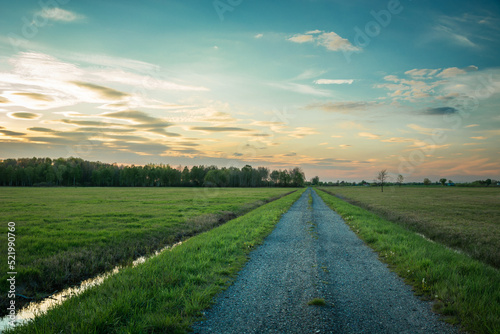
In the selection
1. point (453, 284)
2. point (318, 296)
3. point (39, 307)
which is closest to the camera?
point (318, 296)

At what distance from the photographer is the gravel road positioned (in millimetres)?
5387

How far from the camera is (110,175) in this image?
155 meters

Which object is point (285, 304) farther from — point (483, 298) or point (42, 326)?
point (42, 326)

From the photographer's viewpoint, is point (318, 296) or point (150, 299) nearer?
point (150, 299)

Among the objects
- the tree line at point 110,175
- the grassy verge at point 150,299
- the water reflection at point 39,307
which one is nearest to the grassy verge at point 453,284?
the grassy verge at point 150,299

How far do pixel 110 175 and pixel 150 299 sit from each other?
560 ft

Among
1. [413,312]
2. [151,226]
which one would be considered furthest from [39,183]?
[413,312]

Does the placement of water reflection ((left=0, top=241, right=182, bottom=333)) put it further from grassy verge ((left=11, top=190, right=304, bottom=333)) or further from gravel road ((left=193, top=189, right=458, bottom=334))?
gravel road ((left=193, top=189, right=458, bottom=334))

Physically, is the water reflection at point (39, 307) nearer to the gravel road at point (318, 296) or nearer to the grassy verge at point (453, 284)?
the gravel road at point (318, 296)

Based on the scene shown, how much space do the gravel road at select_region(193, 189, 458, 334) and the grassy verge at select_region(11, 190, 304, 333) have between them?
512 millimetres

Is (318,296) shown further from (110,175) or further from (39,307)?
(110,175)

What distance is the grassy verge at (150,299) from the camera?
5328 mm

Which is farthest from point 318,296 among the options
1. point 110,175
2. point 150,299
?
point 110,175

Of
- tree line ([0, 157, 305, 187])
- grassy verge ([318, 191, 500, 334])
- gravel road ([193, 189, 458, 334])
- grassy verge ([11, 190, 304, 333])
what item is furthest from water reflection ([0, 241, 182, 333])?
tree line ([0, 157, 305, 187])
